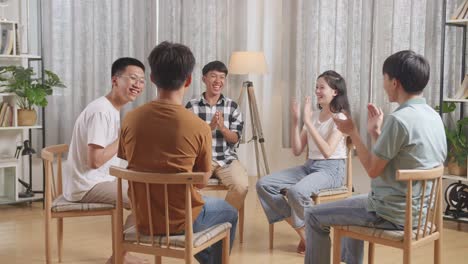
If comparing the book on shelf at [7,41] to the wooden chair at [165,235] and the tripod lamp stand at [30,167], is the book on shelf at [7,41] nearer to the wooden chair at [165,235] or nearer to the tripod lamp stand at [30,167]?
the tripod lamp stand at [30,167]

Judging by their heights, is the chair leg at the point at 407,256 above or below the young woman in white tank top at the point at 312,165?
below

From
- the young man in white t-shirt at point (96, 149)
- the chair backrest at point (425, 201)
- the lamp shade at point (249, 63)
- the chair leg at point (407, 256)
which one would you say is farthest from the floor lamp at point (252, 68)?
the chair leg at point (407, 256)

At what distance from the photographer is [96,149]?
323 centimetres

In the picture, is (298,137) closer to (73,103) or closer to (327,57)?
(327,57)

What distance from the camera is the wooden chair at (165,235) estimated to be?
2.38 meters

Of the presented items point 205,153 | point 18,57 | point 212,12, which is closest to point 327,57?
point 212,12

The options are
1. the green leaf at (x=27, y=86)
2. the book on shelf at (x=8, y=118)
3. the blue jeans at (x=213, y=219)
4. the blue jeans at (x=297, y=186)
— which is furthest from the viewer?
the book on shelf at (x=8, y=118)

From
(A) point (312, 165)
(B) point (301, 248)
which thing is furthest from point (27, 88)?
(B) point (301, 248)

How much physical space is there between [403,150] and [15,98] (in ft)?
11.9

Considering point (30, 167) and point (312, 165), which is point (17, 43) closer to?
point (30, 167)

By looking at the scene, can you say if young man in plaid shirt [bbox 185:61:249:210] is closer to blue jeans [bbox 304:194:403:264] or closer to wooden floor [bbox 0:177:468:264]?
wooden floor [bbox 0:177:468:264]

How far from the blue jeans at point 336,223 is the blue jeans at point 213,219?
0.37 meters

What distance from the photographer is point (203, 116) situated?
14.3 ft

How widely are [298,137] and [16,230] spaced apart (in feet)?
6.83
